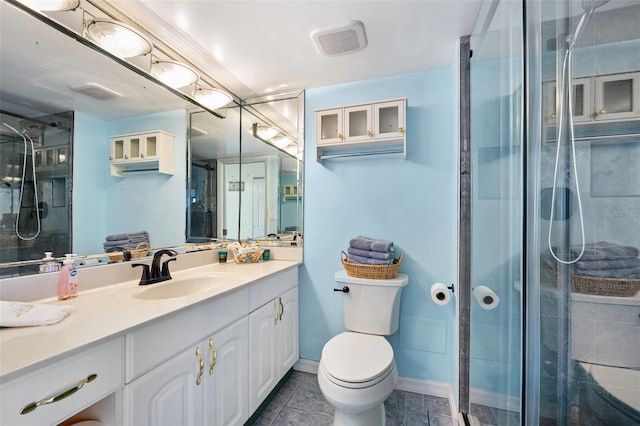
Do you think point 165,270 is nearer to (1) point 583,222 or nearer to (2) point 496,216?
(2) point 496,216

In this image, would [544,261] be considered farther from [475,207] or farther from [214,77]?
[214,77]

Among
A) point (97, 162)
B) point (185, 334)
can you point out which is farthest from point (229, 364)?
point (97, 162)

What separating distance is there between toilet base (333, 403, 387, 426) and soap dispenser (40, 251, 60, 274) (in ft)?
4.59

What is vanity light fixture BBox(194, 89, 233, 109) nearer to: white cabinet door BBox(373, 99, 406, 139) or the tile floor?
white cabinet door BBox(373, 99, 406, 139)

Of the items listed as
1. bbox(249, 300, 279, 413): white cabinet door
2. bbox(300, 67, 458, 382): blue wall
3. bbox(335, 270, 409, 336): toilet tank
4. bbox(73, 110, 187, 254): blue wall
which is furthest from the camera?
bbox(300, 67, 458, 382): blue wall

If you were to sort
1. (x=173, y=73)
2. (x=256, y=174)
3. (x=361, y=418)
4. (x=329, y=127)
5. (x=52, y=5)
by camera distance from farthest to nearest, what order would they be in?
→ (x=256, y=174) < (x=329, y=127) < (x=173, y=73) < (x=361, y=418) < (x=52, y=5)

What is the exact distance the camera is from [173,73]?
5.18ft

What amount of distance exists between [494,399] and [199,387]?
48.4 inches

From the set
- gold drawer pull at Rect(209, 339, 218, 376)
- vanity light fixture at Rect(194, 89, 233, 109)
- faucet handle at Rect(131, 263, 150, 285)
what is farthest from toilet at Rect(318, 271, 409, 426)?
vanity light fixture at Rect(194, 89, 233, 109)

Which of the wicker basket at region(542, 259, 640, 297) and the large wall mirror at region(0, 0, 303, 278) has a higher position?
the large wall mirror at region(0, 0, 303, 278)

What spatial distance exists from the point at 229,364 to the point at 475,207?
4.75ft

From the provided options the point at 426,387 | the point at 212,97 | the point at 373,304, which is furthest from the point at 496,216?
the point at 212,97

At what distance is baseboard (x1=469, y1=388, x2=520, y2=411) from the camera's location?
0.94 metres

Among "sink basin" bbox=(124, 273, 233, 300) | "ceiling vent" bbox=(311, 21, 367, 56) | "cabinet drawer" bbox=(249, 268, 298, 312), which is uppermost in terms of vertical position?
"ceiling vent" bbox=(311, 21, 367, 56)
